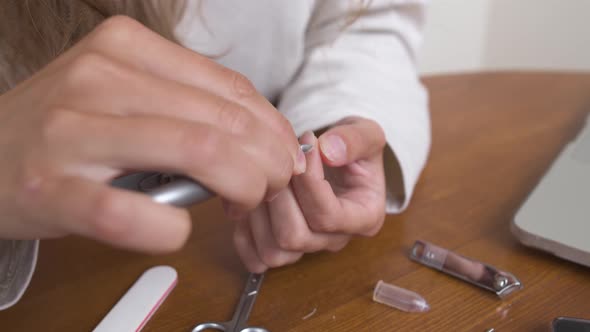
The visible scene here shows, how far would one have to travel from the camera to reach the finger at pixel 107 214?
19 cm

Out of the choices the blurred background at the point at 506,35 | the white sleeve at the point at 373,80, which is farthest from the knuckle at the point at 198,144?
the blurred background at the point at 506,35

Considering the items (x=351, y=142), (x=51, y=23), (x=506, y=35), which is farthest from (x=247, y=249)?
(x=506, y=35)

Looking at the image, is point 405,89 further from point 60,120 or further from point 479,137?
point 60,120

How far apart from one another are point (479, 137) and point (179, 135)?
1.47ft

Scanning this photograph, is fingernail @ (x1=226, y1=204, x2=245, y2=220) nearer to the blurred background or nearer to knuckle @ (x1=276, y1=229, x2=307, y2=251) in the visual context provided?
knuckle @ (x1=276, y1=229, x2=307, y2=251)

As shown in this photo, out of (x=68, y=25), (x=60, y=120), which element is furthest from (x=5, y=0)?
(x=60, y=120)

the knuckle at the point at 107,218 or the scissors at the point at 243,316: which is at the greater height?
the knuckle at the point at 107,218

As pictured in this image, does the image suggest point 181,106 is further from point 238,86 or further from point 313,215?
point 313,215

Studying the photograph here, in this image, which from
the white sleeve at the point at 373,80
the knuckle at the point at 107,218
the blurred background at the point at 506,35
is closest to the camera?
the knuckle at the point at 107,218

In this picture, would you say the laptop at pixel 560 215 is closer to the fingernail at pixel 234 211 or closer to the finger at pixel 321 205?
the finger at pixel 321 205

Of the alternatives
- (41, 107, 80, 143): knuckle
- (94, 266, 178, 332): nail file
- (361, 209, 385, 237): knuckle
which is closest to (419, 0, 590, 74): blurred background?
(361, 209, 385, 237): knuckle

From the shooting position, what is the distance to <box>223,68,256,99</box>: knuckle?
0.26 metres

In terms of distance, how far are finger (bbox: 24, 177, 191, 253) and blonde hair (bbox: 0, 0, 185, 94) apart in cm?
21

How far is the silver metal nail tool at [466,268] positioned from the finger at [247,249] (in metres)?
0.12
